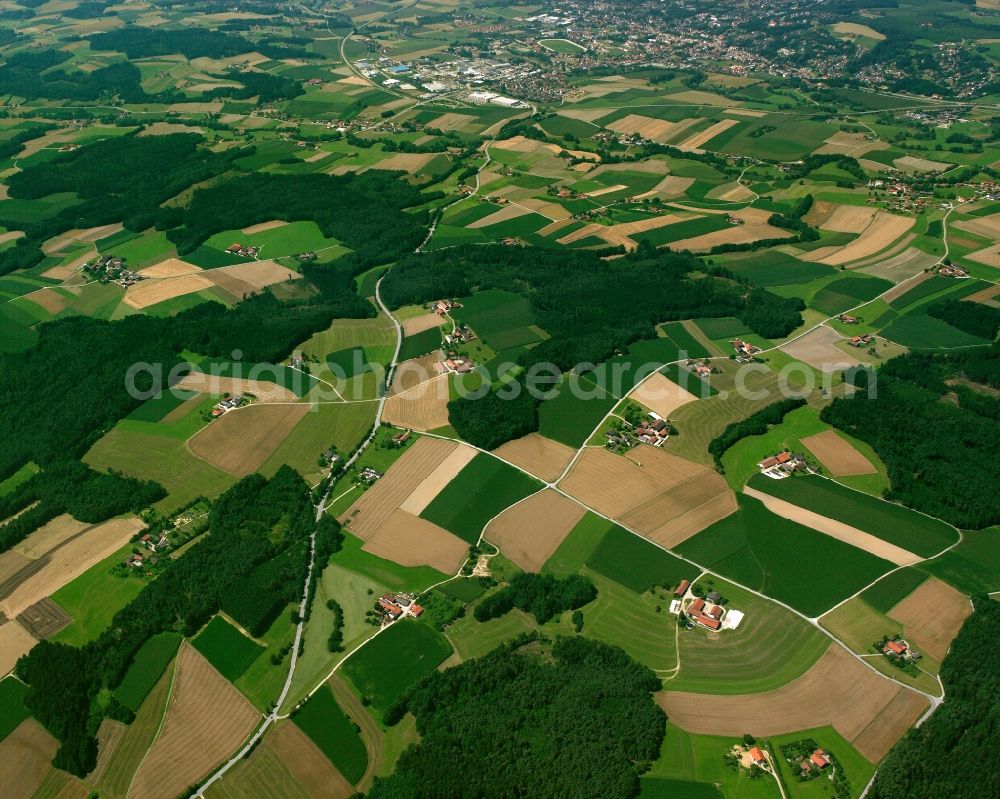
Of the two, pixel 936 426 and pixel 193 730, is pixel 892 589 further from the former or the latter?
pixel 193 730

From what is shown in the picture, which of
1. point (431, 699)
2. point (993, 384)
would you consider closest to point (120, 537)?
point (431, 699)

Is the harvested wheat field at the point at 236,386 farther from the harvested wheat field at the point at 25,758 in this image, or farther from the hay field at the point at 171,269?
the harvested wheat field at the point at 25,758

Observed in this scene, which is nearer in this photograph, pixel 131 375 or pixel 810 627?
pixel 810 627

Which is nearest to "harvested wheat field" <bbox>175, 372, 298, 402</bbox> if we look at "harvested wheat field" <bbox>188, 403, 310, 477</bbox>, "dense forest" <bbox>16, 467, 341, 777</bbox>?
"harvested wheat field" <bbox>188, 403, 310, 477</bbox>

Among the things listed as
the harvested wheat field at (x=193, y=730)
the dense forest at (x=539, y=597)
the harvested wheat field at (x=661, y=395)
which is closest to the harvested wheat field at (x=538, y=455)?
the harvested wheat field at (x=661, y=395)

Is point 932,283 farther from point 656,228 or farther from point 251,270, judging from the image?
point 251,270

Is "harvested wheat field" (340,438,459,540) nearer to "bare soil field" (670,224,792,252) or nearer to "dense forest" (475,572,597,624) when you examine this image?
"dense forest" (475,572,597,624)
